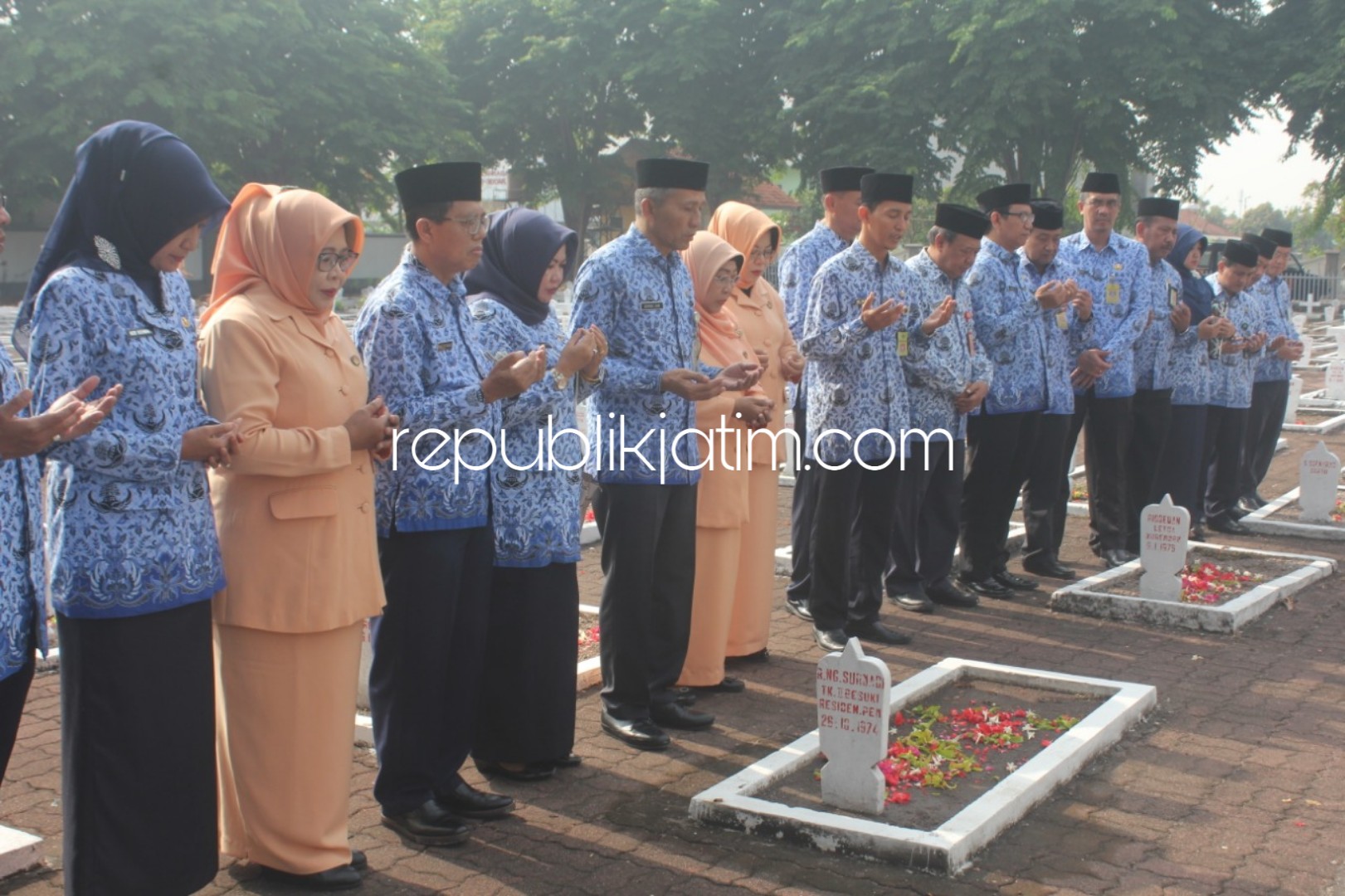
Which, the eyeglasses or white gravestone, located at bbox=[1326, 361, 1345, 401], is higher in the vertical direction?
the eyeglasses

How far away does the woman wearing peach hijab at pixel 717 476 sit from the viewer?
6008 mm

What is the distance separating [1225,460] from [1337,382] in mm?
10670

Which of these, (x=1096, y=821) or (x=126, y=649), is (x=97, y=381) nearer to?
(x=126, y=649)

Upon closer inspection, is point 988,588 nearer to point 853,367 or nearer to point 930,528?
point 930,528

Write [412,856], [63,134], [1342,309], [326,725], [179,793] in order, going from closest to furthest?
[179,793] → [326,725] → [412,856] → [63,134] → [1342,309]

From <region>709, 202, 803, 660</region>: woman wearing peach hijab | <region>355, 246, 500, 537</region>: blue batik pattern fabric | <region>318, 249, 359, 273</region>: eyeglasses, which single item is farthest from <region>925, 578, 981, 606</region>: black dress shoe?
<region>318, 249, 359, 273</region>: eyeglasses

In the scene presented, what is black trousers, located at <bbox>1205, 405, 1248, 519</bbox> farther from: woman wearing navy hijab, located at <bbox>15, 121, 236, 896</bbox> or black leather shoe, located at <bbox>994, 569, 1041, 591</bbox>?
woman wearing navy hijab, located at <bbox>15, 121, 236, 896</bbox>

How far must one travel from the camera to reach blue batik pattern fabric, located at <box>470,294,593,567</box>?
475cm

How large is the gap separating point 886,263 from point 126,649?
14.8ft

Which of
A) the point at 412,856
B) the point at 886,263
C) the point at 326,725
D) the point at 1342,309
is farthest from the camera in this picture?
the point at 1342,309

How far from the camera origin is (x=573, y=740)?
17.3ft

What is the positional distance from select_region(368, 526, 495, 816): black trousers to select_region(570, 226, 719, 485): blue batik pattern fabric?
1032 mm

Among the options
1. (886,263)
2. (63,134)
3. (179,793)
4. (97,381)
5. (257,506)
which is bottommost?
(179,793)

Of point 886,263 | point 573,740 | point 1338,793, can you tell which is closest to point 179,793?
point 573,740
